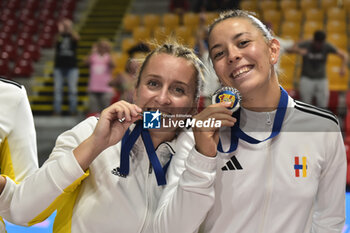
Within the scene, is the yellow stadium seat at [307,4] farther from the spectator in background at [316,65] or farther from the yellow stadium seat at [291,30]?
the spectator in background at [316,65]

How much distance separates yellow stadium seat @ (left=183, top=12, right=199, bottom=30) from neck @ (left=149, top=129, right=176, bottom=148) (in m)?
6.42

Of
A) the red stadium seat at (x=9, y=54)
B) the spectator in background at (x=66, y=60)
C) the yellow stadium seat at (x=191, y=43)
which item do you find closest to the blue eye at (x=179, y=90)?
the yellow stadium seat at (x=191, y=43)

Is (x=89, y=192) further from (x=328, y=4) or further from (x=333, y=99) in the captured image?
(x=328, y=4)

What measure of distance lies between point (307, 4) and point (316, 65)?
2989 millimetres

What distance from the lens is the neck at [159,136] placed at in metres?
1.14

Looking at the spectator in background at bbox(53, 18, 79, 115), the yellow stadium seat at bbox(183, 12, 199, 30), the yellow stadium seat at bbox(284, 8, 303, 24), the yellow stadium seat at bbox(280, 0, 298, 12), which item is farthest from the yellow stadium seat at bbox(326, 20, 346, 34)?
the spectator in background at bbox(53, 18, 79, 115)

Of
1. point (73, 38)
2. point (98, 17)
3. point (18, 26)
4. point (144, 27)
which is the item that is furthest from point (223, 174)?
point (98, 17)

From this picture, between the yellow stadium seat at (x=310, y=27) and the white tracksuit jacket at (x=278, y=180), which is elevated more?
the yellow stadium seat at (x=310, y=27)

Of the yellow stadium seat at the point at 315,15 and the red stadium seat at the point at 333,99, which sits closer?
the red stadium seat at the point at 333,99

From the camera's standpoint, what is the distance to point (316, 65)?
15.9ft

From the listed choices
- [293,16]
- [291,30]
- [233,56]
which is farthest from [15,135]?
[293,16]

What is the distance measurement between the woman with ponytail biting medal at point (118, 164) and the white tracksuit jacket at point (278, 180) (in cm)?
6

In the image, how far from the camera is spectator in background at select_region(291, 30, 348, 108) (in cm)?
479

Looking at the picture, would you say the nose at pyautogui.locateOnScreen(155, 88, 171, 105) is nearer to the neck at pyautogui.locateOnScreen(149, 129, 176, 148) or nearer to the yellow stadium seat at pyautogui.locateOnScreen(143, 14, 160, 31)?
the neck at pyautogui.locateOnScreen(149, 129, 176, 148)
